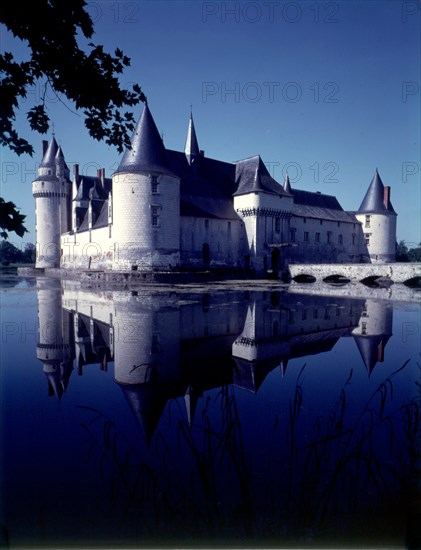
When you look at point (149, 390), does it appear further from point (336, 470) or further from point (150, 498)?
point (336, 470)

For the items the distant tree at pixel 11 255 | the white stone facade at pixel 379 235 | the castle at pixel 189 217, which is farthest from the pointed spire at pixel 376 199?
the distant tree at pixel 11 255

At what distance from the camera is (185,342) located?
23.7ft

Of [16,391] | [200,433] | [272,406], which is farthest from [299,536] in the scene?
[16,391]

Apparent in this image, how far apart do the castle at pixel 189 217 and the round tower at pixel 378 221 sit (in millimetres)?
127

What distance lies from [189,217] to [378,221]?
90.5 ft

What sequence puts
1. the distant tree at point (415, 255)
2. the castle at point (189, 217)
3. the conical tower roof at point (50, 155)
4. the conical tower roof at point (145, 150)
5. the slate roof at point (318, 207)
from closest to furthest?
the conical tower roof at point (145, 150), the castle at point (189, 217), the slate roof at point (318, 207), the conical tower roof at point (50, 155), the distant tree at point (415, 255)

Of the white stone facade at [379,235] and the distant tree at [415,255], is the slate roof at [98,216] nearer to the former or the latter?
the white stone facade at [379,235]

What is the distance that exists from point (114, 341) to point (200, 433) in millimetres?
4066

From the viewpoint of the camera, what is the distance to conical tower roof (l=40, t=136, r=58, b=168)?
41781 mm

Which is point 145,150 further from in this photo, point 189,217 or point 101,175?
point 101,175

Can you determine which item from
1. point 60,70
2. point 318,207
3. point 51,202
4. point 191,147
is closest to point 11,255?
point 51,202

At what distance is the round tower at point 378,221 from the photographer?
44.5m

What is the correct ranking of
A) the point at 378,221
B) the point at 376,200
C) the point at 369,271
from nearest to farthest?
the point at 369,271, the point at 378,221, the point at 376,200

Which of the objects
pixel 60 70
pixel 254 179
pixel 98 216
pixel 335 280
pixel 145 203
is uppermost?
pixel 254 179
